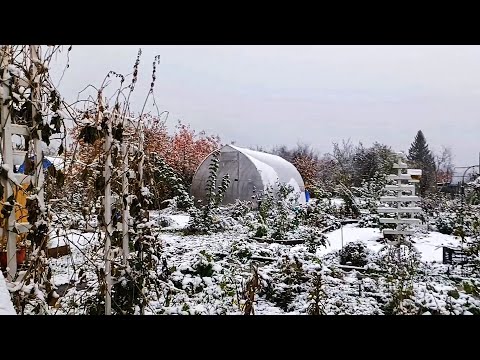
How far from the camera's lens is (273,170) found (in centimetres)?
805

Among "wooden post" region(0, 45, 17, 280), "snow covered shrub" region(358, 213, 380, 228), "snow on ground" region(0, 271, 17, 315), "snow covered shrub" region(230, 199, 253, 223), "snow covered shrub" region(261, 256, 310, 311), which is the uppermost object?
"wooden post" region(0, 45, 17, 280)

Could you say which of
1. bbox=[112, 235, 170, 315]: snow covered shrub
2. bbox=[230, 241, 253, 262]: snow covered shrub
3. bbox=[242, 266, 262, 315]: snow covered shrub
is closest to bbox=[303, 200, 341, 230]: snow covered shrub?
bbox=[230, 241, 253, 262]: snow covered shrub

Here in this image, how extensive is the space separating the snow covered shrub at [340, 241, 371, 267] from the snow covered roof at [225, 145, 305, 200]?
317 centimetres

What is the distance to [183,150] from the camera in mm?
7461

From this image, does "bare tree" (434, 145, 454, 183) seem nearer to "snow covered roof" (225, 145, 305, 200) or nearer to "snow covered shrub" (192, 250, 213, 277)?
"snow covered roof" (225, 145, 305, 200)

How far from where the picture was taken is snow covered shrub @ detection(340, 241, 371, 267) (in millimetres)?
4258

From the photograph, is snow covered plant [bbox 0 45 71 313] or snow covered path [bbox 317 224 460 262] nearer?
snow covered plant [bbox 0 45 71 313]

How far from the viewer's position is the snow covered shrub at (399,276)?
Result: 104 inches

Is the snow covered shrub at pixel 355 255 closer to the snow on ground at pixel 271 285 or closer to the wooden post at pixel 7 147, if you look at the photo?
the snow on ground at pixel 271 285

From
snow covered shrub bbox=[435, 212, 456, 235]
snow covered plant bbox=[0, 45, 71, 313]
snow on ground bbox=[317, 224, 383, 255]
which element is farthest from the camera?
snow covered shrub bbox=[435, 212, 456, 235]

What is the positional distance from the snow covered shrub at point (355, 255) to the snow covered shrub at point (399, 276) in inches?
6.1

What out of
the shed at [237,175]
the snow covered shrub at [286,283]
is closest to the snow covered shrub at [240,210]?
the shed at [237,175]

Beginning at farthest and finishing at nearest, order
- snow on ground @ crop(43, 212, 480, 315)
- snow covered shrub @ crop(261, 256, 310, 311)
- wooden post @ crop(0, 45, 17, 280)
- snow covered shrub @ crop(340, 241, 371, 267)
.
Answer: snow covered shrub @ crop(340, 241, 371, 267)
snow covered shrub @ crop(261, 256, 310, 311)
snow on ground @ crop(43, 212, 480, 315)
wooden post @ crop(0, 45, 17, 280)
